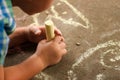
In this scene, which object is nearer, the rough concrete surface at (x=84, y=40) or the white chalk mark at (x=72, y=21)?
the rough concrete surface at (x=84, y=40)

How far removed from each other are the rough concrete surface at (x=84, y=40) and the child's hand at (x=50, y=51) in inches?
1.0

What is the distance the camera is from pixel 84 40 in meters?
0.94

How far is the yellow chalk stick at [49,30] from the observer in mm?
820

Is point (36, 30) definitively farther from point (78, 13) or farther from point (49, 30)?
point (78, 13)

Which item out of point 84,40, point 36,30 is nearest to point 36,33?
point 36,30

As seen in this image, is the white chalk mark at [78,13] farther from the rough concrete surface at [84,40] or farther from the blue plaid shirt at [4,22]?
the blue plaid shirt at [4,22]

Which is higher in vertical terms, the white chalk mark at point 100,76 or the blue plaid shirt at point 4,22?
the blue plaid shirt at point 4,22

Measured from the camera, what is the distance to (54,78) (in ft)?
2.76

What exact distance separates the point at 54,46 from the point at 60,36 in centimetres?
5

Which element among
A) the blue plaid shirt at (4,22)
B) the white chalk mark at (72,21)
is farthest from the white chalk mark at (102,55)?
the blue plaid shirt at (4,22)

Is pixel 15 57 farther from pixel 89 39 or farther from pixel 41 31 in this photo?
pixel 89 39

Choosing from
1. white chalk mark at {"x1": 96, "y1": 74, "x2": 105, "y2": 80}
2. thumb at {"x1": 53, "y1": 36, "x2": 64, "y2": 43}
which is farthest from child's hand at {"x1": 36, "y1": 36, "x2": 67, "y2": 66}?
white chalk mark at {"x1": 96, "y1": 74, "x2": 105, "y2": 80}

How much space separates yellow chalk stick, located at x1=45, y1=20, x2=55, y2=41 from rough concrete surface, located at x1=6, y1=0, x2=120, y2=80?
85 millimetres

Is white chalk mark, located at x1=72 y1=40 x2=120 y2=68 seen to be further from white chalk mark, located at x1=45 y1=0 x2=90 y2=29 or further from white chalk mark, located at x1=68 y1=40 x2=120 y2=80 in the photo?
white chalk mark, located at x1=45 y1=0 x2=90 y2=29
